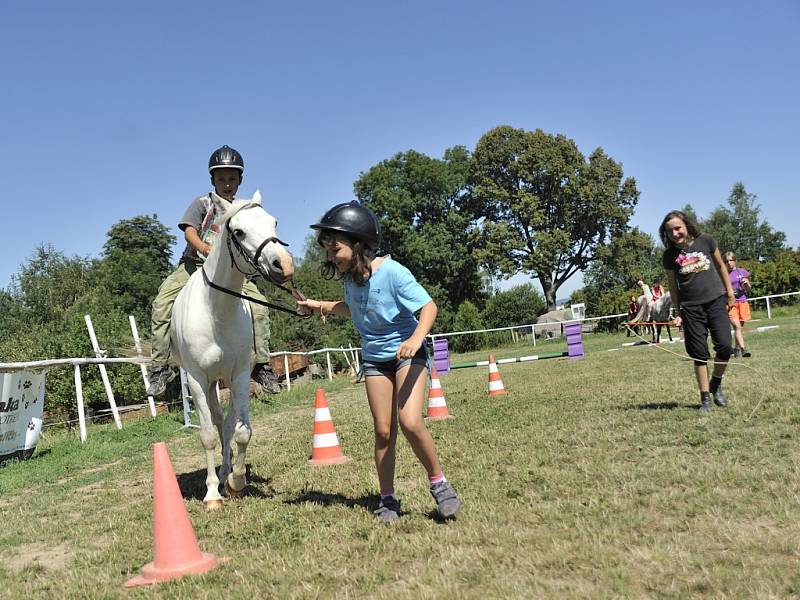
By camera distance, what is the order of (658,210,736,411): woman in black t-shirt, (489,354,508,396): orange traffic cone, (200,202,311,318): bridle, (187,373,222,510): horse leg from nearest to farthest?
1. (200,202,311,318): bridle
2. (187,373,222,510): horse leg
3. (658,210,736,411): woman in black t-shirt
4. (489,354,508,396): orange traffic cone

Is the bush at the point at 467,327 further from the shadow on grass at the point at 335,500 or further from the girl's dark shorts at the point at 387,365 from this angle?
the girl's dark shorts at the point at 387,365

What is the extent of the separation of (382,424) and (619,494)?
156 cm

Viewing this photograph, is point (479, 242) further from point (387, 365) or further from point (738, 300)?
point (387, 365)

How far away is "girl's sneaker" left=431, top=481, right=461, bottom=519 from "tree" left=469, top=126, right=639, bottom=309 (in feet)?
141

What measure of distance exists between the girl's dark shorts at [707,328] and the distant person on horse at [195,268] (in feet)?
14.9

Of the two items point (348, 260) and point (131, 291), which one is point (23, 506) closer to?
point (348, 260)

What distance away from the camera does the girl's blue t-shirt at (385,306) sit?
4.25m

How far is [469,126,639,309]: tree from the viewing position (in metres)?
46.7

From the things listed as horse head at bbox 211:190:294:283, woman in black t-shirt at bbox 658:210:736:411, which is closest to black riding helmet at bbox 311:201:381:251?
horse head at bbox 211:190:294:283

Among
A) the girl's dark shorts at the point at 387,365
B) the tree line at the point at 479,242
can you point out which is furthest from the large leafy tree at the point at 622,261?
the girl's dark shorts at the point at 387,365

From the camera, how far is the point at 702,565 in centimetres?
292

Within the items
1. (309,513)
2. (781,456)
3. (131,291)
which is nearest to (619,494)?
(781,456)

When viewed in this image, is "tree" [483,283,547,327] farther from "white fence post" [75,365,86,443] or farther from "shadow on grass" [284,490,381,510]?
"shadow on grass" [284,490,381,510]

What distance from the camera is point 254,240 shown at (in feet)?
16.1
